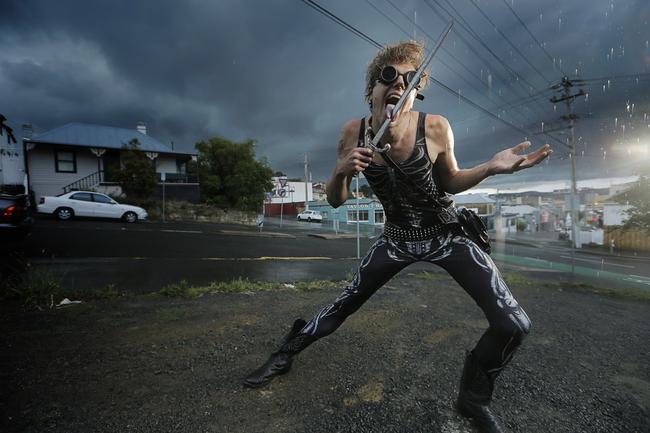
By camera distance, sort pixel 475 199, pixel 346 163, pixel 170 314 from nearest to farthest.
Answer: pixel 346 163, pixel 170 314, pixel 475 199

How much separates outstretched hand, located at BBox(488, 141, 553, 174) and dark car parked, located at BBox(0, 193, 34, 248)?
9255 mm

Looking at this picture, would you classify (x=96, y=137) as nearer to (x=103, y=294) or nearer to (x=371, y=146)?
(x=103, y=294)

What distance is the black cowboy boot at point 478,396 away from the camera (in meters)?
1.76

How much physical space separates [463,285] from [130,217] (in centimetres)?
1807

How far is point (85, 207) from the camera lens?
14984 millimetres

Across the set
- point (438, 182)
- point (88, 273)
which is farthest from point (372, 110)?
point (88, 273)

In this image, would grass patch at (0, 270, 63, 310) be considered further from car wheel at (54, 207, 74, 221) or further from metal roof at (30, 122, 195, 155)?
metal roof at (30, 122, 195, 155)

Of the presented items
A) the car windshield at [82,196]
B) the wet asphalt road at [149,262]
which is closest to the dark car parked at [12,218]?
the wet asphalt road at [149,262]

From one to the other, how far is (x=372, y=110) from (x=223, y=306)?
3165mm

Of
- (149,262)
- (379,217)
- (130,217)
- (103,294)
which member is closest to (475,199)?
(379,217)

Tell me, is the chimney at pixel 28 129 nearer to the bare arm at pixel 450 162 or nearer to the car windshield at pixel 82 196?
the car windshield at pixel 82 196

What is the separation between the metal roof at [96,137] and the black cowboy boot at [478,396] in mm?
25105

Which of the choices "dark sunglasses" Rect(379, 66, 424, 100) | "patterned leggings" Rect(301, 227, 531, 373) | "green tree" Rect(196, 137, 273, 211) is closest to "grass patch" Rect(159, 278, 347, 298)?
"patterned leggings" Rect(301, 227, 531, 373)

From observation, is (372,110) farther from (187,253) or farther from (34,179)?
(34,179)
